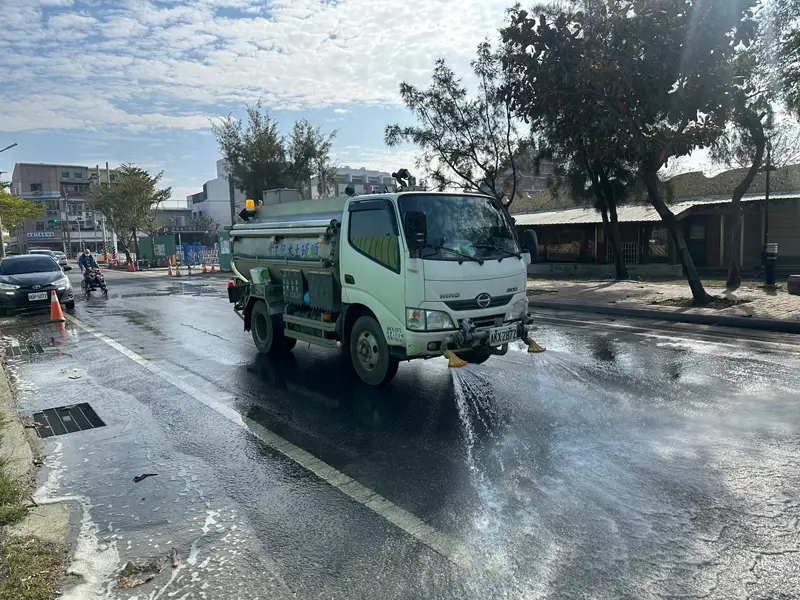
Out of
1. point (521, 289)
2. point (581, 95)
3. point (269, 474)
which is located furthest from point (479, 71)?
point (269, 474)

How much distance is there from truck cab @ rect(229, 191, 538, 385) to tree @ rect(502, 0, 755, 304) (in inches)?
293

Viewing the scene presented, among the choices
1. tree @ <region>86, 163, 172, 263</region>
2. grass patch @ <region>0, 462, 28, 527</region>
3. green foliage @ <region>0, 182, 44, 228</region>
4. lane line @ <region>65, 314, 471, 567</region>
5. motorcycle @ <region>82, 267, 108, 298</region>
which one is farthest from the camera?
tree @ <region>86, 163, 172, 263</region>

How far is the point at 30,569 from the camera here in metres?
3.34

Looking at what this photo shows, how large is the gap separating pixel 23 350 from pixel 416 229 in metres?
8.64

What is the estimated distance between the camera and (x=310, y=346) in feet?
33.7

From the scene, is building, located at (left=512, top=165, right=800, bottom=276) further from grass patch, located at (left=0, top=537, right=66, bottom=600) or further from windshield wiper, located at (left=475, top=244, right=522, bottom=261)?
grass patch, located at (left=0, top=537, right=66, bottom=600)

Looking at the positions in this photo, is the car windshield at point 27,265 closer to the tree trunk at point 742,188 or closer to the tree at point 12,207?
the tree at point 12,207

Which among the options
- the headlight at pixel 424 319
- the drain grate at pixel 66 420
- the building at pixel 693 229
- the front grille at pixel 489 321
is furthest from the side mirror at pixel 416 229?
the building at pixel 693 229

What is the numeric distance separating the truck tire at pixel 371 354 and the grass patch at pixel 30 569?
3.97m

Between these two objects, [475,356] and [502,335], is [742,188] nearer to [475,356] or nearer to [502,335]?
[475,356]

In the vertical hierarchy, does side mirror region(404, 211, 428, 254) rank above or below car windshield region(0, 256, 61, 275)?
above

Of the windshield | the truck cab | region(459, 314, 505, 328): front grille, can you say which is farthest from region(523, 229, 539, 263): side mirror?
region(459, 314, 505, 328): front grille

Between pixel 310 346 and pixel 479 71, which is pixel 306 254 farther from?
pixel 479 71

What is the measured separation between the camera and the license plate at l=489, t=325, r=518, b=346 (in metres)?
6.71
